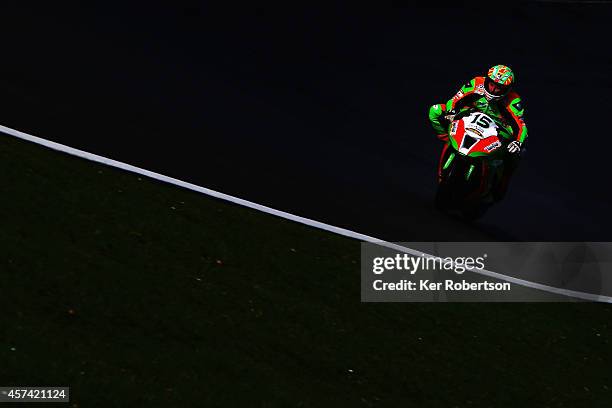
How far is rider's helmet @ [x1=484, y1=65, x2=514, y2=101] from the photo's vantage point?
45.0 ft

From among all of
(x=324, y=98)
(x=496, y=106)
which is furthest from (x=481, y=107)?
(x=324, y=98)

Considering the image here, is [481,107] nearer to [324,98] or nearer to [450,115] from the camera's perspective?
[450,115]

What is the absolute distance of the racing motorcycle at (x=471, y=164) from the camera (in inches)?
527

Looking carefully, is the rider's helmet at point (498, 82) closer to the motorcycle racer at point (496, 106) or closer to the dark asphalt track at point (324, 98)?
the motorcycle racer at point (496, 106)

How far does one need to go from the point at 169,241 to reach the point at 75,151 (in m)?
2.05

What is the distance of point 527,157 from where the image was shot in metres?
16.5

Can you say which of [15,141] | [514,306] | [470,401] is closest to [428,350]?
[470,401]

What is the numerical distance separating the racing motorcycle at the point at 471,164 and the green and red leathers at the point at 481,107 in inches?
5.6

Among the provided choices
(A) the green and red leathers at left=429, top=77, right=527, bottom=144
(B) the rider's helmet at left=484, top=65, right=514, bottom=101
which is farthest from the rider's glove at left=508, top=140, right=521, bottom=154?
(B) the rider's helmet at left=484, top=65, right=514, bottom=101

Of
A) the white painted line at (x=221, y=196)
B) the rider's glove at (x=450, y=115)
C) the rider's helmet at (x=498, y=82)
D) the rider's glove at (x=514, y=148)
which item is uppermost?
the rider's helmet at (x=498, y=82)

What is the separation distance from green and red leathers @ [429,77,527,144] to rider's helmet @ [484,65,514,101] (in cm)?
9

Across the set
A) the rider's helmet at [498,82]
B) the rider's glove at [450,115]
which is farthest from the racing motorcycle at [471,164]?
the rider's helmet at [498,82]

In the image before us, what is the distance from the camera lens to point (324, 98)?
1634cm

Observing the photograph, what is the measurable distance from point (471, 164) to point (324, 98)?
345 cm
